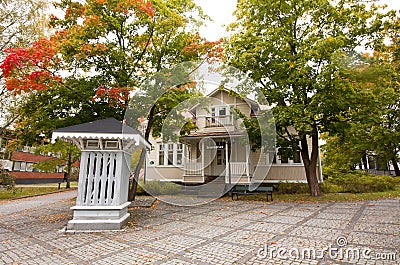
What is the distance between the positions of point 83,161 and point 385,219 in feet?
26.8

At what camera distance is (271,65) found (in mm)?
10883

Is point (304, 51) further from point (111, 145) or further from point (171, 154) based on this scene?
point (171, 154)

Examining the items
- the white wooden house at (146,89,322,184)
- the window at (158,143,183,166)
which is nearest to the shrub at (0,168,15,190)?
the white wooden house at (146,89,322,184)

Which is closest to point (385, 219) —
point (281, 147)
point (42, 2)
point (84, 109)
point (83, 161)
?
point (281, 147)

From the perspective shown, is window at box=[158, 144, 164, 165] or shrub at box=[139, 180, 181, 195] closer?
shrub at box=[139, 180, 181, 195]

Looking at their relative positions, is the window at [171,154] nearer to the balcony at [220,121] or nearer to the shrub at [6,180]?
the balcony at [220,121]

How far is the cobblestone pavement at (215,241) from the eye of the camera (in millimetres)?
3805

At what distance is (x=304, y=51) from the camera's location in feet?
33.0

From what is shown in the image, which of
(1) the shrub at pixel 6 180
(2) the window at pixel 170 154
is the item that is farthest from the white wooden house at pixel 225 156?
(1) the shrub at pixel 6 180

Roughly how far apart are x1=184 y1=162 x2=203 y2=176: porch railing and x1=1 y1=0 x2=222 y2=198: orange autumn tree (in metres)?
6.31

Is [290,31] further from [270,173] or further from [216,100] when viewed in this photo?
[270,173]

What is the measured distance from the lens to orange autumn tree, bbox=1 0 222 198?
25.4 feet

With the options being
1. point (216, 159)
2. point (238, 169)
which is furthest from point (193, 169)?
point (238, 169)

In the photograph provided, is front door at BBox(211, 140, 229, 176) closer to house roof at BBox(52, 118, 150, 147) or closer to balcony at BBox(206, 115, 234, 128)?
balcony at BBox(206, 115, 234, 128)
